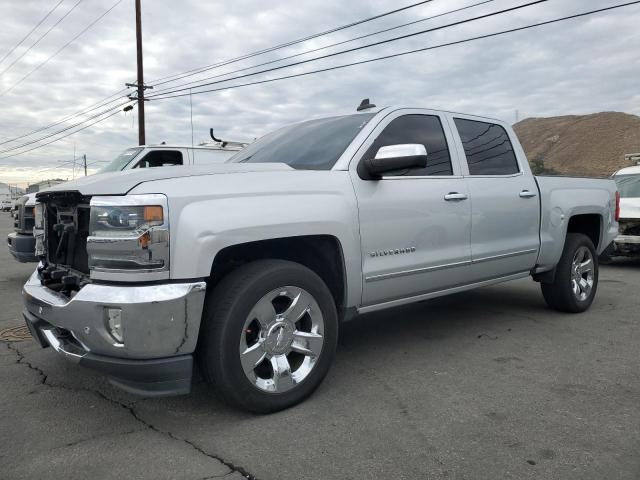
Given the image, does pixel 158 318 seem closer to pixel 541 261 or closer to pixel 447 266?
pixel 447 266

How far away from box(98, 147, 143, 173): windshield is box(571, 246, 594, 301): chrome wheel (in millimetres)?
6929

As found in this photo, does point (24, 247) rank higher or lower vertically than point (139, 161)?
lower

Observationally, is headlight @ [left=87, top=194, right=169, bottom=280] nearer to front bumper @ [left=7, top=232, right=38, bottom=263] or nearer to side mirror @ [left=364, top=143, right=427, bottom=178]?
side mirror @ [left=364, top=143, right=427, bottom=178]

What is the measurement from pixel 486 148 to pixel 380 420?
2.82 m

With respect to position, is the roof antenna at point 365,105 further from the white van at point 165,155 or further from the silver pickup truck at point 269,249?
the white van at point 165,155

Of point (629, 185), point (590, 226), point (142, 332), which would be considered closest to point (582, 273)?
point (590, 226)

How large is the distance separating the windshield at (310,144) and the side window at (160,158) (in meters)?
5.08

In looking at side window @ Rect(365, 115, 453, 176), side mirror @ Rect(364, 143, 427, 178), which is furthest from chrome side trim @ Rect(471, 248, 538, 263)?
→ side mirror @ Rect(364, 143, 427, 178)

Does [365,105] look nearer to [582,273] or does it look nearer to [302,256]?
[302,256]

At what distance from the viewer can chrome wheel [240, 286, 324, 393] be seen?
304 centimetres

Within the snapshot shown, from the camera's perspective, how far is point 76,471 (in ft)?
8.36

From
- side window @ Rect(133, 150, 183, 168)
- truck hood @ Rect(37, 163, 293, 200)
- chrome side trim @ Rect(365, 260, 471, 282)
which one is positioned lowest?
chrome side trim @ Rect(365, 260, 471, 282)

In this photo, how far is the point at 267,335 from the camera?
3090 mm

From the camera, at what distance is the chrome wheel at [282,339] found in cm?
304
